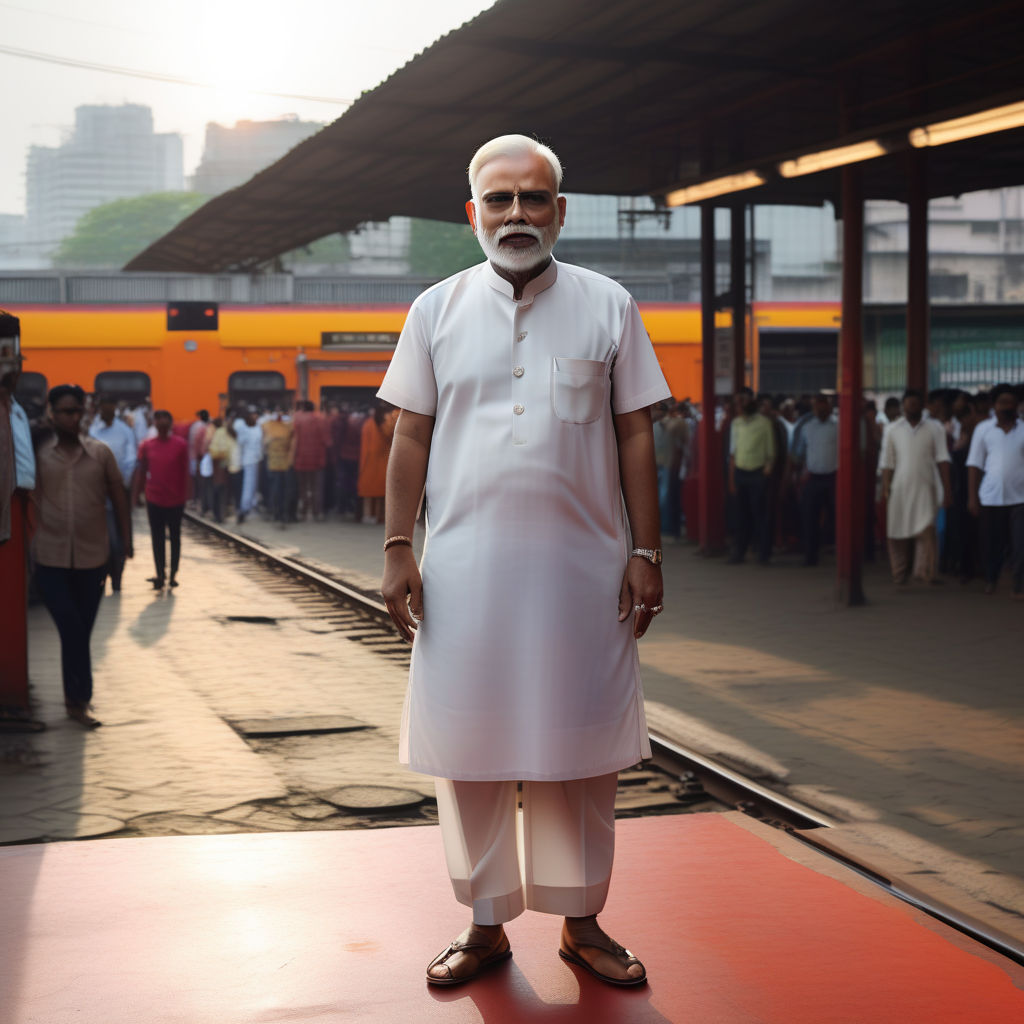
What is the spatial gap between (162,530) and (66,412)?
5886mm

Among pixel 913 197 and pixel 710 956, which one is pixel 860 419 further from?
pixel 710 956

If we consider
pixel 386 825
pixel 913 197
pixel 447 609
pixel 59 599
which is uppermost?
pixel 913 197

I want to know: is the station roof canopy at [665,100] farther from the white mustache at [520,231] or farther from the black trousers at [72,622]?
the white mustache at [520,231]

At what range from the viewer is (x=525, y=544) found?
3.24 m

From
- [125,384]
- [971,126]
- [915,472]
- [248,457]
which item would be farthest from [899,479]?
[125,384]

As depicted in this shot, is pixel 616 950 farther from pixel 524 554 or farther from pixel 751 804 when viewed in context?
pixel 751 804

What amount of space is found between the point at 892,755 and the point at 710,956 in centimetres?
289

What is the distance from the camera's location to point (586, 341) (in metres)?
3.28

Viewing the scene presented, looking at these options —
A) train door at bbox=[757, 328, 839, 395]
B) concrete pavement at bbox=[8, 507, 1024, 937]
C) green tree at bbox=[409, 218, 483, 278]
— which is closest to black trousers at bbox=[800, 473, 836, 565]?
concrete pavement at bbox=[8, 507, 1024, 937]

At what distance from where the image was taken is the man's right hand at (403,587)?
3285mm

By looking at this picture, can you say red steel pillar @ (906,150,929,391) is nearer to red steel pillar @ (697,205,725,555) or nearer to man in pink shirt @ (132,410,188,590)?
red steel pillar @ (697,205,725,555)

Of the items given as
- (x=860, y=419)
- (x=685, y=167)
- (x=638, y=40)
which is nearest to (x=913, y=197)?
(x=685, y=167)

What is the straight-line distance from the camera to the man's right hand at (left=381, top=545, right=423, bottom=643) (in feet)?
10.8

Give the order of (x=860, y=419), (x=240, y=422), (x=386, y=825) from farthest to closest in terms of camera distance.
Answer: (x=240, y=422)
(x=860, y=419)
(x=386, y=825)
